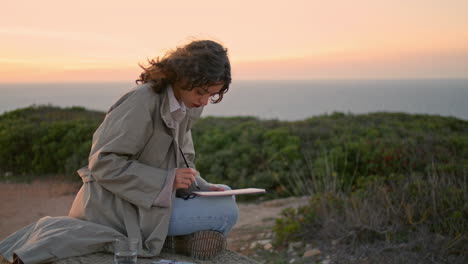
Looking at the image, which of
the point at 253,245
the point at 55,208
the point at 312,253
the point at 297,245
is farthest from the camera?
the point at 55,208

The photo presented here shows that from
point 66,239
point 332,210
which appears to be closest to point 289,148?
point 332,210

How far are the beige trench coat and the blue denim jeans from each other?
12 centimetres

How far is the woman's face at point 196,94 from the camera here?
2889 millimetres

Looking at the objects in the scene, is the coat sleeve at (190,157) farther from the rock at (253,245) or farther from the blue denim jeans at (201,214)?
the rock at (253,245)

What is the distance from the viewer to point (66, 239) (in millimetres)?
2736

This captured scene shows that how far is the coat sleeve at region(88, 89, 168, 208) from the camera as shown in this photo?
9.05 feet

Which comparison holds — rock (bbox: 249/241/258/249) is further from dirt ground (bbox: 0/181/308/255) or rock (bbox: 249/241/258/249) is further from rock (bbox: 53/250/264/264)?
rock (bbox: 53/250/264/264)

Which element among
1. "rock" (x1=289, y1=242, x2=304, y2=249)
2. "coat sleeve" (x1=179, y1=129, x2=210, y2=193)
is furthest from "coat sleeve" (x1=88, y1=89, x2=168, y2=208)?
"rock" (x1=289, y1=242, x2=304, y2=249)

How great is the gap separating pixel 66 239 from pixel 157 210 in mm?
523

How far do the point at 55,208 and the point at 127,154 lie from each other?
5308 millimetres

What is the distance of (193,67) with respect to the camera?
9.07 feet

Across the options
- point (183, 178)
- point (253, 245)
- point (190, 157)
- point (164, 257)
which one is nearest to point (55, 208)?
point (253, 245)

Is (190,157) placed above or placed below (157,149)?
below

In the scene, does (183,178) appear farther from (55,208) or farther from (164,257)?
(55,208)
